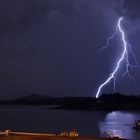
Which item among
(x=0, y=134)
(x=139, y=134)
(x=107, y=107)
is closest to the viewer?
(x=0, y=134)

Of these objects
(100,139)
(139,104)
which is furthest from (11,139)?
(139,104)

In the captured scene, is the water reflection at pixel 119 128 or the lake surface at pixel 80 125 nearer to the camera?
the water reflection at pixel 119 128

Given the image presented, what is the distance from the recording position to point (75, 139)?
11.4 metres

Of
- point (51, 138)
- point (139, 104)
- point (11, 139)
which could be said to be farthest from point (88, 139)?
point (139, 104)

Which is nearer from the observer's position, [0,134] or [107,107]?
[0,134]

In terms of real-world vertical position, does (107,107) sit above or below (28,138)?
above

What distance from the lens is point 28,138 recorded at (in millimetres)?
11953

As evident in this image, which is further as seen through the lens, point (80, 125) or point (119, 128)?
point (80, 125)

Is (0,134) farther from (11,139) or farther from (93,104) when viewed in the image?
(93,104)

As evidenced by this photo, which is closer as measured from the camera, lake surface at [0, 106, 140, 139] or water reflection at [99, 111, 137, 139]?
water reflection at [99, 111, 137, 139]

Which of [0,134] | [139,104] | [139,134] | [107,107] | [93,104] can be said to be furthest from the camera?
[93,104]

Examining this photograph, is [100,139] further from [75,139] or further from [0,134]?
[0,134]

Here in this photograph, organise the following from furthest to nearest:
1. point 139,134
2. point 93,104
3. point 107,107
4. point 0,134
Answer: point 93,104 < point 107,107 < point 139,134 < point 0,134

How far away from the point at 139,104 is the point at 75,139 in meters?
149
